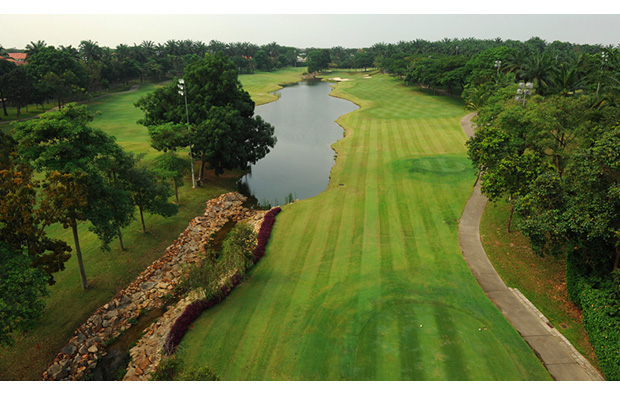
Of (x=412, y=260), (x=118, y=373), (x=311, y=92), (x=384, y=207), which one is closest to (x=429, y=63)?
(x=311, y=92)

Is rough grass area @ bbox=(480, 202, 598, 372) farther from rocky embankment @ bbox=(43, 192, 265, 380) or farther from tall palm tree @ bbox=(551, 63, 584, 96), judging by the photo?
tall palm tree @ bbox=(551, 63, 584, 96)

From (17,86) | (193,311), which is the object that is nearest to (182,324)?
(193,311)

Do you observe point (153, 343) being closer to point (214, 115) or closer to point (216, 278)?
point (216, 278)

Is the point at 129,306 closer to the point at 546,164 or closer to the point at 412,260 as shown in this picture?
the point at 412,260

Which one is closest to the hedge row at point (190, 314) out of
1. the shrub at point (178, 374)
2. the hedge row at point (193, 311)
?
the hedge row at point (193, 311)

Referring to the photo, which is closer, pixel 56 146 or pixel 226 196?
pixel 56 146
